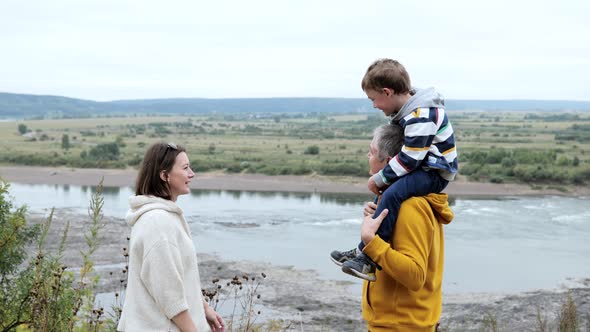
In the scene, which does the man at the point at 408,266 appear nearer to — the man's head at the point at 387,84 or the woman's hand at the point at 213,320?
the man's head at the point at 387,84

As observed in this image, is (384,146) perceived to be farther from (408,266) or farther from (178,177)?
(178,177)

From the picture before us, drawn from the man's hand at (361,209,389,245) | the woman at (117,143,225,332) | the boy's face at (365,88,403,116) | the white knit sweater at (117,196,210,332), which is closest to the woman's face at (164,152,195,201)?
the woman at (117,143,225,332)

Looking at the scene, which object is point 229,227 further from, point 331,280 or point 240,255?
point 331,280

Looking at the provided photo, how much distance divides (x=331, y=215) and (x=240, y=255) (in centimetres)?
722

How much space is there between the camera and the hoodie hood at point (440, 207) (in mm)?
3061

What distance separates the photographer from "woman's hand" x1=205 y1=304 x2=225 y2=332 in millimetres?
3248

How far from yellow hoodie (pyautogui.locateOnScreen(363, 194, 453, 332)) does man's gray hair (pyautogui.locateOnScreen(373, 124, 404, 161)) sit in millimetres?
272

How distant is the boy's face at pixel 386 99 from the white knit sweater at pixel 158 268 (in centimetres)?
104

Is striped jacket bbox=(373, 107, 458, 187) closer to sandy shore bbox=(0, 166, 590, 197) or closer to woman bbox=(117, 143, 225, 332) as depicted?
woman bbox=(117, 143, 225, 332)

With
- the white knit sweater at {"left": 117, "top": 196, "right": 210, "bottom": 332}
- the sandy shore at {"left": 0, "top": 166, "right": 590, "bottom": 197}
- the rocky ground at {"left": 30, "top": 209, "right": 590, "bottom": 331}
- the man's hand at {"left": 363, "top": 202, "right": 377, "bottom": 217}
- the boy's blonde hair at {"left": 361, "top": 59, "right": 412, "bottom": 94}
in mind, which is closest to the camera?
the white knit sweater at {"left": 117, "top": 196, "right": 210, "bottom": 332}

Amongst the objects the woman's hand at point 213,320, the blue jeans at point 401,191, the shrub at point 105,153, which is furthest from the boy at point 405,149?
the shrub at point 105,153

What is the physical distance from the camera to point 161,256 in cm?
287

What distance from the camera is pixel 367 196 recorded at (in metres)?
31.0

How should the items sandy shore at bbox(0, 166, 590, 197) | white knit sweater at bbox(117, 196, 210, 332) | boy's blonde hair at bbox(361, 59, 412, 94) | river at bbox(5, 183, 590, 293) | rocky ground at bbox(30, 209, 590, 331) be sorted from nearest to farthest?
white knit sweater at bbox(117, 196, 210, 332) < boy's blonde hair at bbox(361, 59, 412, 94) < rocky ground at bbox(30, 209, 590, 331) < river at bbox(5, 183, 590, 293) < sandy shore at bbox(0, 166, 590, 197)
